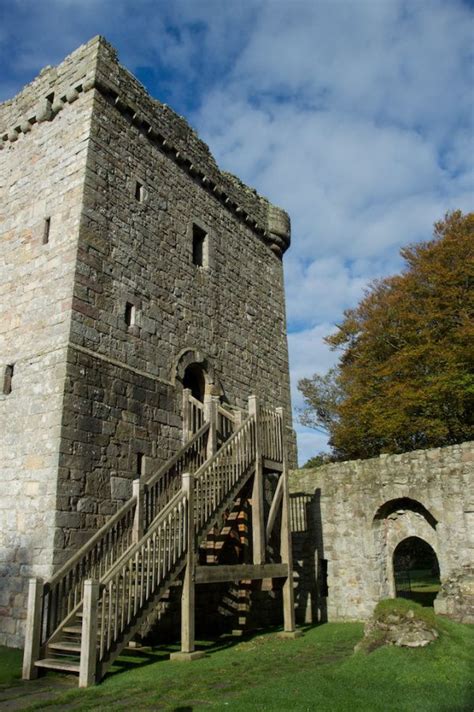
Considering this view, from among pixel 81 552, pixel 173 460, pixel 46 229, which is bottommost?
pixel 81 552

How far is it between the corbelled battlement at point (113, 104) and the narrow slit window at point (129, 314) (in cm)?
443

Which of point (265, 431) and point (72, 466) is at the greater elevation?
point (265, 431)

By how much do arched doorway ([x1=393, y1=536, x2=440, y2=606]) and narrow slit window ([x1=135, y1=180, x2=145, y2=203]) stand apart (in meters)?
9.73

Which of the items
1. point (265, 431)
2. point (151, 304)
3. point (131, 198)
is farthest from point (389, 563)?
point (131, 198)

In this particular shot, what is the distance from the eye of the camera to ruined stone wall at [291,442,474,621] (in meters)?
11.1

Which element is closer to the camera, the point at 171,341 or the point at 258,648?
the point at 258,648

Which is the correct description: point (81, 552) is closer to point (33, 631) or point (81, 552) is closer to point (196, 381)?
point (33, 631)

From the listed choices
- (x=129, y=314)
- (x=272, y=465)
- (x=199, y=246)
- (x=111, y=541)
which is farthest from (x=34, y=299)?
(x=272, y=465)

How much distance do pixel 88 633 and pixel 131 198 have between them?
870 centimetres

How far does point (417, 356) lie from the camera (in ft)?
65.5

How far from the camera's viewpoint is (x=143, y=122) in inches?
510

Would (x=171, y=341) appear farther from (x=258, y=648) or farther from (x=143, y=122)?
(x=258, y=648)

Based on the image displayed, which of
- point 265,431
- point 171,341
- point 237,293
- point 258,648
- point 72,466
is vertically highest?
point 237,293

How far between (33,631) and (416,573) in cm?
2712
